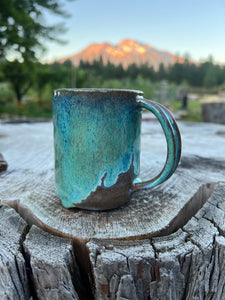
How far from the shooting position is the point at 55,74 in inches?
258

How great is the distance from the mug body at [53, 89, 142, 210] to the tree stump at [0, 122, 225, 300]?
45 mm

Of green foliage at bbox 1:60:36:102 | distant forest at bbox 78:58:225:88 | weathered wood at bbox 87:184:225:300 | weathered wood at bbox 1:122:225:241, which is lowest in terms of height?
weathered wood at bbox 87:184:225:300

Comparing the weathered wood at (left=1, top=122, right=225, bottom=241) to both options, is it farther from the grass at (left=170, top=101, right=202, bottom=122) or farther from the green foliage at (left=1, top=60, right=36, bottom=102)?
the green foliage at (left=1, top=60, right=36, bottom=102)

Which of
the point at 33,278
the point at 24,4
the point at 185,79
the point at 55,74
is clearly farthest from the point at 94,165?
the point at 185,79

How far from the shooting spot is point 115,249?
41 centimetres

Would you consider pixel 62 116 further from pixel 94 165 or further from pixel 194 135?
pixel 194 135

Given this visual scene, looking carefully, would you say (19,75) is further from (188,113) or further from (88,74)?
(188,113)

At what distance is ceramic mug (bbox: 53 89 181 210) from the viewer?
1.49ft

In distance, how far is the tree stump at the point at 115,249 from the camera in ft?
1.33

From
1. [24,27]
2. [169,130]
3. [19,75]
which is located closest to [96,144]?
[169,130]

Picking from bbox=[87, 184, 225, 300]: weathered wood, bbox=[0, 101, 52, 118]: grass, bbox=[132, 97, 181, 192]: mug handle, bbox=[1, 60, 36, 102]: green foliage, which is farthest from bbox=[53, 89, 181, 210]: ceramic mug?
bbox=[1, 60, 36, 102]: green foliage

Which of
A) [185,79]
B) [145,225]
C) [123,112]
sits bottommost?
[145,225]

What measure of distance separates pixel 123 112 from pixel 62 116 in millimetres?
125

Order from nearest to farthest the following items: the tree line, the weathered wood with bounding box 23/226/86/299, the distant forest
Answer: the weathered wood with bounding box 23/226/86/299 → the tree line → the distant forest
